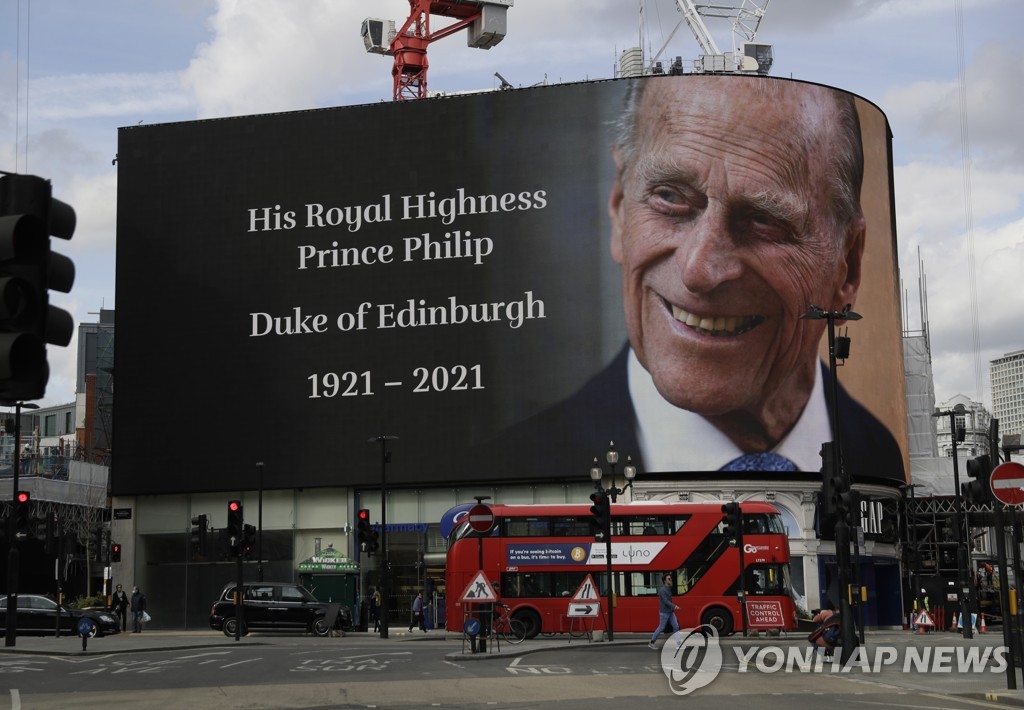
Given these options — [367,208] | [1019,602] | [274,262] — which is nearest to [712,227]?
[367,208]

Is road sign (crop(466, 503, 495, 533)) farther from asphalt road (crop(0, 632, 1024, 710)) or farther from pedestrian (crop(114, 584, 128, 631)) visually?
pedestrian (crop(114, 584, 128, 631))

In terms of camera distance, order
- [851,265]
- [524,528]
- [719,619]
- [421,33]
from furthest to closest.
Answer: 1. [421,33]
2. [851,265]
3. [524,528]
4. [719,619]

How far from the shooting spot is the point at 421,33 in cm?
7600

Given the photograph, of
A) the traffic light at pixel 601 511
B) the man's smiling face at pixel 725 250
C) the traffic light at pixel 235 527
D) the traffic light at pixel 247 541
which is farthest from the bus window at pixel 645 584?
the man's smiling face at pixel 725 250

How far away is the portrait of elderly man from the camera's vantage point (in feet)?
194

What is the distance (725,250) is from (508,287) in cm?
1020

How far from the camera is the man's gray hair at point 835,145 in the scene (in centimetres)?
6138

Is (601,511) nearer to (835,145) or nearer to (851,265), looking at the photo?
(851,265)

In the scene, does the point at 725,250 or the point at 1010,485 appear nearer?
the point at 1010,485

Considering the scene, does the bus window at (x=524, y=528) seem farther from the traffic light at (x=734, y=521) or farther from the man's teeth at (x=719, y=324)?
the man's teeth at (x=719, y=324)

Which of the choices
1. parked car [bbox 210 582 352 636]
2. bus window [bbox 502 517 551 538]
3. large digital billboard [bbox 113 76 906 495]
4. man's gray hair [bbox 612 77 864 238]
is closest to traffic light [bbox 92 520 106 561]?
large digital billboard [bbox 113 76 906 495]

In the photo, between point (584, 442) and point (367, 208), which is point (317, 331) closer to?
point (367, 208)

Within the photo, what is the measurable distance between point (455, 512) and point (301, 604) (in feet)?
31.2

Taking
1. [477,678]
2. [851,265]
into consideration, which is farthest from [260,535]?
[477,678]
